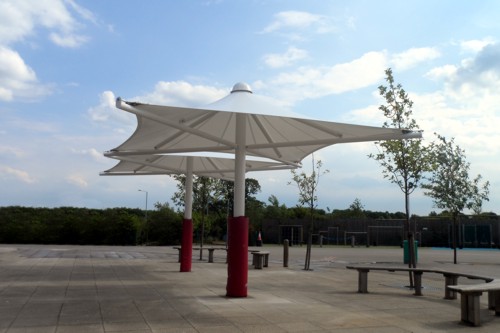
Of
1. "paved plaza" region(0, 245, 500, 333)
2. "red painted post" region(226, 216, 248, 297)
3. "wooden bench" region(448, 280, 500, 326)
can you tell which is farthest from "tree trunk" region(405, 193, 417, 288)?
"red painted post" region(226, 216, 248, 297)

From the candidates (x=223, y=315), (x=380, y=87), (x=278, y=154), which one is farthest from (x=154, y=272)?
(x=380, y=87)

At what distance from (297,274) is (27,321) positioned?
32.0 ft

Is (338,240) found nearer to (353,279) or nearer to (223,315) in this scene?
(353,279)

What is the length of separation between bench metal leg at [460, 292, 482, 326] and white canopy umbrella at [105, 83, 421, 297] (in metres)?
3.23

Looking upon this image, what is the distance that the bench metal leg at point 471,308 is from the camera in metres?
7.45

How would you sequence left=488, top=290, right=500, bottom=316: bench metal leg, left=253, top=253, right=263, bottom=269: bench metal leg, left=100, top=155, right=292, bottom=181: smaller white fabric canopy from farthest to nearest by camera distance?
left=253, top=253, right=263, bottom=269: bench metal leg
left=100, top=155, right=292, bottom=181: smaller white fabric canopy
left=488, top=290, right=500, bottom=316: bench metal leg

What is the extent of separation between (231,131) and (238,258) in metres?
4.18

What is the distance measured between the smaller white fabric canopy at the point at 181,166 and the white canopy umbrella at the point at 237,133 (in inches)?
97.7

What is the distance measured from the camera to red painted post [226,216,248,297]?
9914 mm

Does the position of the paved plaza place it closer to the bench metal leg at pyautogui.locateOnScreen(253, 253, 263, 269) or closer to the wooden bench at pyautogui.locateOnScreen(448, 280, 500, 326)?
the wooden bench at pyautogui.locateOnScreen(448, 280, 500, 326)

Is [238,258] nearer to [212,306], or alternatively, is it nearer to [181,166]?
[212,306]

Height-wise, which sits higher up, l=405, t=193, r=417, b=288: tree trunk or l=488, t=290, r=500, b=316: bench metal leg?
A: l=405, t=193, r=417, b=288: tree trunk

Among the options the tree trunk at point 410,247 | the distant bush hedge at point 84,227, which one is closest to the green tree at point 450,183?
the tree trunk at point 410,247

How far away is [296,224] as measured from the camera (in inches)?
1834
